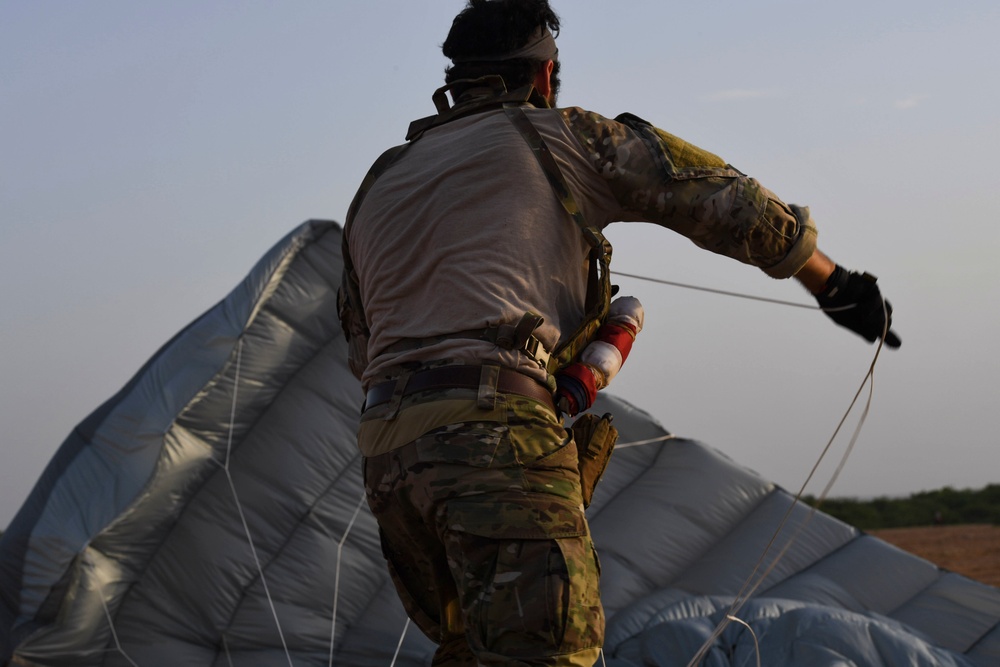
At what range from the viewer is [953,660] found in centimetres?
596

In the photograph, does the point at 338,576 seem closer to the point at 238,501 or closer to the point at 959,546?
the point at 238,501

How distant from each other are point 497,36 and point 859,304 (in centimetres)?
95

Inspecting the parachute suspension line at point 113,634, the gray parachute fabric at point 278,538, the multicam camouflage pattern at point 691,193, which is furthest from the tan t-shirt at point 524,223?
the parachute suspension line at point 113,634

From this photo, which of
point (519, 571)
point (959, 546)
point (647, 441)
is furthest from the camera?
point (959, 546)

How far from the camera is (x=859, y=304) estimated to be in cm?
265

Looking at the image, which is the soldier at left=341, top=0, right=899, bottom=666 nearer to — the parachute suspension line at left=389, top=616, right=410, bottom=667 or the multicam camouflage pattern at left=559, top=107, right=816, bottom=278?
the multicam camouflage pattern at left=559, top=107, right=816, bottom=278

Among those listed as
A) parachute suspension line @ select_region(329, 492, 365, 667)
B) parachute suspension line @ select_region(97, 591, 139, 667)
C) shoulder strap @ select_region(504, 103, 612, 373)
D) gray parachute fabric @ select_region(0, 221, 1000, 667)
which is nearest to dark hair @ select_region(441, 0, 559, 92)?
shoulder strap @ select_region(504, 103, 612, 373)

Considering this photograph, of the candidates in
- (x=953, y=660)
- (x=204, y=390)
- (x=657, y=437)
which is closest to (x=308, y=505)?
(x=204, y=390)

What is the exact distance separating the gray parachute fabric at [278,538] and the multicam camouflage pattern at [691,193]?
13.8 feet

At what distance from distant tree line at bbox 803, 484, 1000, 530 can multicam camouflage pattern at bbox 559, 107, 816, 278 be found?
62.7 feet

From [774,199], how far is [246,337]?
5230 millimetres

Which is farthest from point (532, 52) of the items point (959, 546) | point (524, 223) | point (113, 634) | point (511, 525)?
point (959, 546)

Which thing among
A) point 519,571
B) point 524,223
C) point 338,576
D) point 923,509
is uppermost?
point 524,223

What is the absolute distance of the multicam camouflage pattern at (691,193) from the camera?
247 cm
